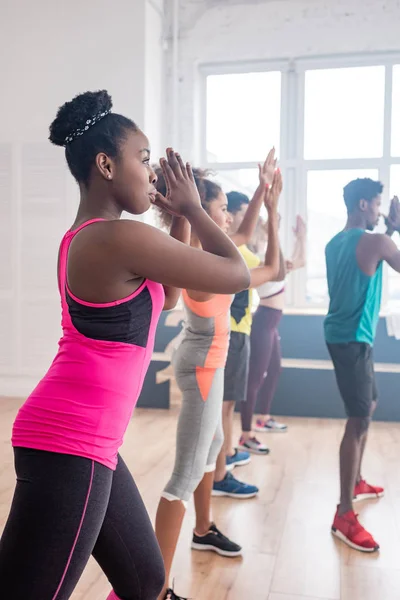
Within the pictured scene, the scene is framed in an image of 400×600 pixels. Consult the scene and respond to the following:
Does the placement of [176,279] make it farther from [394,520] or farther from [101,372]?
[394,520]

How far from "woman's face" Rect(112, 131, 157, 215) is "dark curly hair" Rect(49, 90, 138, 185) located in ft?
0.05

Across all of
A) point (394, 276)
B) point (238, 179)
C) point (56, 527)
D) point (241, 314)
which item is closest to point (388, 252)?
point (241, 314)

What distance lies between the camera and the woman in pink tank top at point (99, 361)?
108 cm

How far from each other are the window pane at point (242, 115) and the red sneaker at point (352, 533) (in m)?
4.10

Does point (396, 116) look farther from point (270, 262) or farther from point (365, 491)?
Answer: point (270, 262)

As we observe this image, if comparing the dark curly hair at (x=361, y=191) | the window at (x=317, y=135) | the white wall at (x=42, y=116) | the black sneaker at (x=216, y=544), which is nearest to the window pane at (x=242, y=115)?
the window at (x=317, y=135)

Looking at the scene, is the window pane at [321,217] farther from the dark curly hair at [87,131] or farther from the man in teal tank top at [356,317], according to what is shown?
the dark curly hair at [87,131]

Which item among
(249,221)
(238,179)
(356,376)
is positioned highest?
(238,179)

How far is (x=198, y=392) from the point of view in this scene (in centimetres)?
207

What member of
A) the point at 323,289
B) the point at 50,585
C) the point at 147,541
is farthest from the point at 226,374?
the point at 323,289

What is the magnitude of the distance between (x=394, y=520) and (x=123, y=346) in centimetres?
218

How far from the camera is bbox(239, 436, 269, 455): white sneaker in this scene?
13.2 feet

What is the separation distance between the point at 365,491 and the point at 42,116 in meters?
4.08

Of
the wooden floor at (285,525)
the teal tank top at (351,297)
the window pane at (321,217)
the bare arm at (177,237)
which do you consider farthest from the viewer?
the window pane at (321,217)
